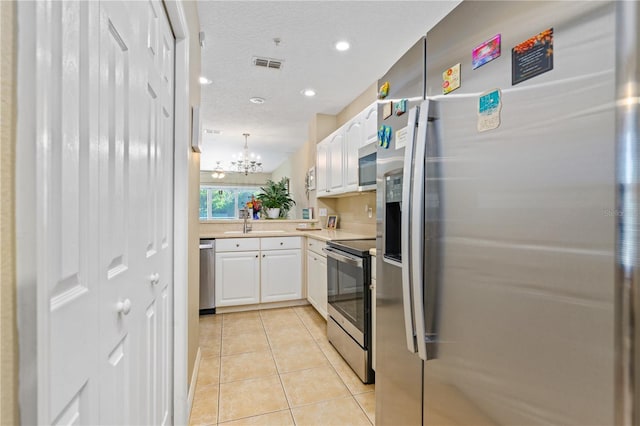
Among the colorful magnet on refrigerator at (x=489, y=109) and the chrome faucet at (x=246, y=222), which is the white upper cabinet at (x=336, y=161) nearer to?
the chrome faucet at (x=246, y=222)

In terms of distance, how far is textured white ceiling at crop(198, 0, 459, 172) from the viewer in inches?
82.7

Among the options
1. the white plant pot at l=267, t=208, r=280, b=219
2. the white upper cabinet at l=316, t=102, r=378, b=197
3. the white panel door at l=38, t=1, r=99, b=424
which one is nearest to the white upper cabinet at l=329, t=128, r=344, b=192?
the white upper cabinet at l=316, t=102, r=378, b=197

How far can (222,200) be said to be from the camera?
10.1m

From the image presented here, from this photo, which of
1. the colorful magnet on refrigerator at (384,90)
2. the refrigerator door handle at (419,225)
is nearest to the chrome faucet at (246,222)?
the colorful magnet on refrigerator at (384,90)

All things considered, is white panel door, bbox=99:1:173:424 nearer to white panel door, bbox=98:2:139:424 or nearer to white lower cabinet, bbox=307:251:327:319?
white panel door, bbox=98:2:139:424

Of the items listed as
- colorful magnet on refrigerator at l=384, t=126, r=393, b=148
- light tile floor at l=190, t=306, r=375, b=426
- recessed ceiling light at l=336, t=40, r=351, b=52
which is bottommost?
light tile floor at l=190, t=306, r=375, b=426

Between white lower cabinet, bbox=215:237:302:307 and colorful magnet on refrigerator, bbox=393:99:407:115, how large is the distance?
258 centimetres

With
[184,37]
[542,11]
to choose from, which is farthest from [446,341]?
[184,37]

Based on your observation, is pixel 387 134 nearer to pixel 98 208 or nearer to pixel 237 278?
pixel 98 208

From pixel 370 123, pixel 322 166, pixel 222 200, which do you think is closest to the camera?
pixel 370 123

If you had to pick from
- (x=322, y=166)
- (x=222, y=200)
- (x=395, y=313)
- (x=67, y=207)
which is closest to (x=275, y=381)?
(x=395, y=313)

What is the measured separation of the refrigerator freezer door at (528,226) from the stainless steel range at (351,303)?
99cm

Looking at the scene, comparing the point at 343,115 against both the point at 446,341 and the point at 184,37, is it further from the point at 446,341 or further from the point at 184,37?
the point at 446,341

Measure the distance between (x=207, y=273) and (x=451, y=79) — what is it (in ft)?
10.4
